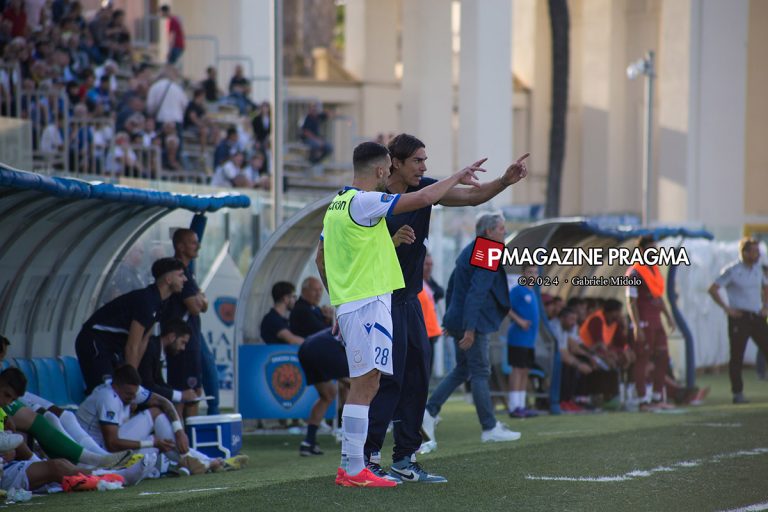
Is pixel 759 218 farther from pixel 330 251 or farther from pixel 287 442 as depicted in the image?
pixel 330 251

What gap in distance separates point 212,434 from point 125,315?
1.27 m


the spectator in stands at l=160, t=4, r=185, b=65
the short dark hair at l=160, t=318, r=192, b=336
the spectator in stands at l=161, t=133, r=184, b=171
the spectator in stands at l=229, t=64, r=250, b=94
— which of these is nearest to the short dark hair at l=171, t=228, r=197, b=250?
the short dark hair at l=160, t=318, r=192, b=336

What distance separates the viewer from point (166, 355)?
39.5 ft

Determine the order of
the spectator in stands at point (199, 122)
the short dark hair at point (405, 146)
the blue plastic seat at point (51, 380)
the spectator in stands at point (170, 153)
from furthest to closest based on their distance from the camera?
the spectator in stands at point (199, 122) → the spectator in stands at point (170, 153) → the blue plastic seat at point (51, 380) → the short dark hair at point (405, 146)

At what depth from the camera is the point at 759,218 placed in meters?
40.6

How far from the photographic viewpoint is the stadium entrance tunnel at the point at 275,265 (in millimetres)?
13672

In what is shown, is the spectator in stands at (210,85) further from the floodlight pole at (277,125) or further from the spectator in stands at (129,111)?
the floodlight pole at (277,125)

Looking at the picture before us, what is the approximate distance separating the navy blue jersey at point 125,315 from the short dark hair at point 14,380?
4.81 feet

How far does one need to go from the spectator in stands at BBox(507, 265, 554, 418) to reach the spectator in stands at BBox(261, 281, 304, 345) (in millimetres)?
2753

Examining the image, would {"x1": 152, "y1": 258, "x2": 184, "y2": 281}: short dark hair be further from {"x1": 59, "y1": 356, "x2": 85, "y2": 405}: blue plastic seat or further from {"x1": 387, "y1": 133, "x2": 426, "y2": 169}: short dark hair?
{"x1": 387, "y1": 133, "x2": 426, "y2": 169}: short dark hair

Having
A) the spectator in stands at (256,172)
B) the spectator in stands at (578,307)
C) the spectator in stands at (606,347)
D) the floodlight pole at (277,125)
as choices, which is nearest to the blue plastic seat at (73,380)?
the floodlight pole at (277,125)

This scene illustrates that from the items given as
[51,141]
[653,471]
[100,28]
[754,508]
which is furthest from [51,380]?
[100,28]

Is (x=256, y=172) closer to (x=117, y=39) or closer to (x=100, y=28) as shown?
(x=117, y=39)

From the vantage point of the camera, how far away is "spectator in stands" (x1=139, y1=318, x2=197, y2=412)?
37.9ft
